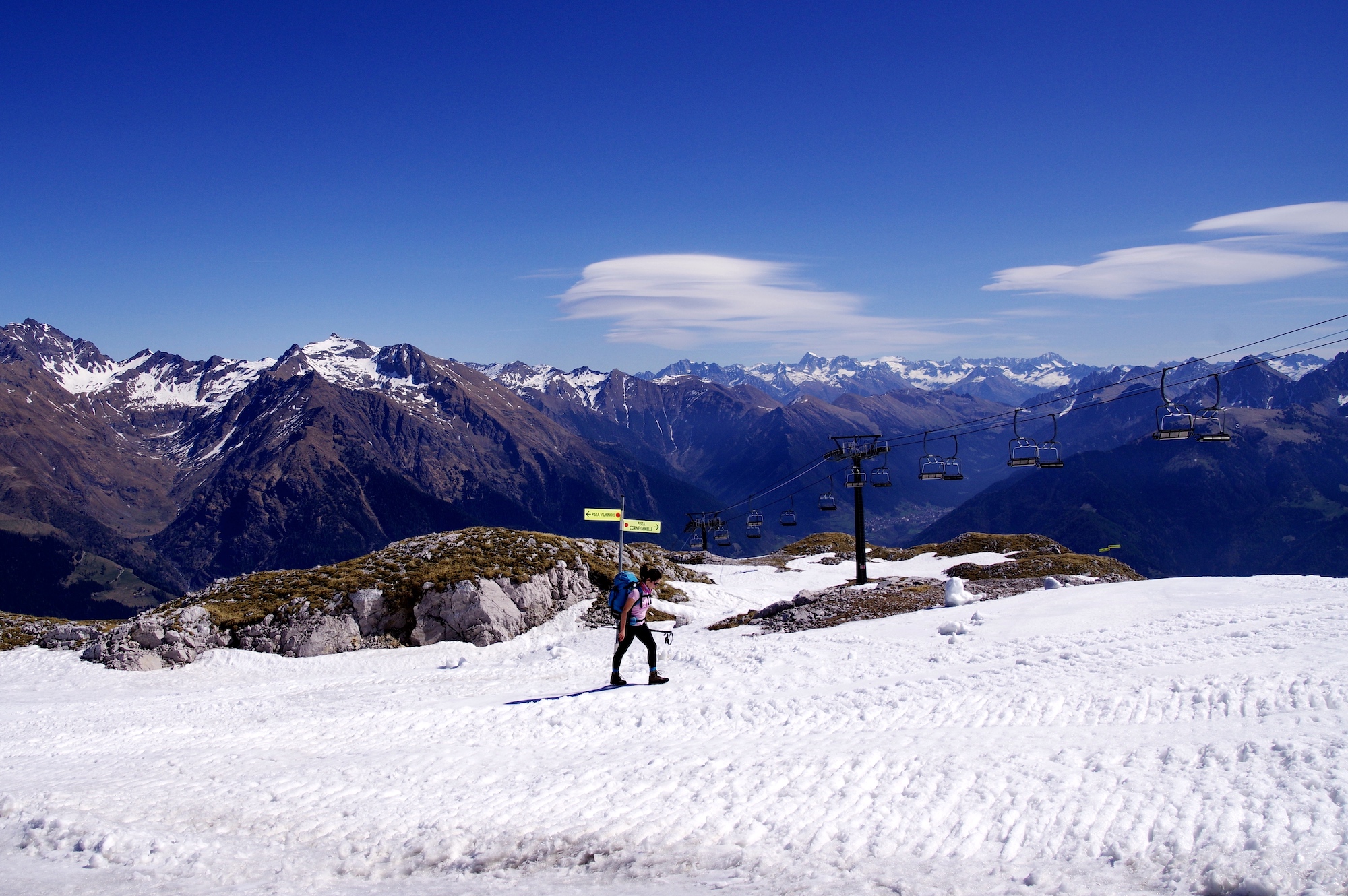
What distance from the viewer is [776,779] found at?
35.1 ft

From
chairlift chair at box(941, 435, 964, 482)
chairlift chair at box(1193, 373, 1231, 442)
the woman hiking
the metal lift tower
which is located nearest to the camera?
the woman hiking

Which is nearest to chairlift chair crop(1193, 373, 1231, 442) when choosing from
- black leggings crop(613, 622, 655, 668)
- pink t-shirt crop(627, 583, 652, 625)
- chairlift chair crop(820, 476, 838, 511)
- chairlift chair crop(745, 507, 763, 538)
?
pink t-shirt crop(627, 583, 652, 625)

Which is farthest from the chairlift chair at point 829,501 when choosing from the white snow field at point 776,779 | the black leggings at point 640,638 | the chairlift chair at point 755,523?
the black leggings at point 640,638

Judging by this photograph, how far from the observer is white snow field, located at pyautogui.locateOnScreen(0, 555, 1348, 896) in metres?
8.29

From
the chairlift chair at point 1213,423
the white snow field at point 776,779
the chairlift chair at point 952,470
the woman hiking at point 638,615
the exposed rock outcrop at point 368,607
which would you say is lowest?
the exposed rock outcrop at point 368,607

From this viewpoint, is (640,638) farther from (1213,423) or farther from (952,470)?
(952,470)

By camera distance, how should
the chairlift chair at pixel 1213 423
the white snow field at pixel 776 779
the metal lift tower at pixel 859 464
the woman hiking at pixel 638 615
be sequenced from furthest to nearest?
the metal lift tower at pixel 859 464, the chairlift chair at pixel 1213 423, the woman hiking at pixel 638 615, the white snow field at pixel 776 779

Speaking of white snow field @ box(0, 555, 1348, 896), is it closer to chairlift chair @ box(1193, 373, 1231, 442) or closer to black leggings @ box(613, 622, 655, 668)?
black leggings @ box(613, 622, 655, 668)

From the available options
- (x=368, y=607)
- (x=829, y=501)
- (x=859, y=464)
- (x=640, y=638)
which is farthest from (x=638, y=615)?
(x=829, y=501)

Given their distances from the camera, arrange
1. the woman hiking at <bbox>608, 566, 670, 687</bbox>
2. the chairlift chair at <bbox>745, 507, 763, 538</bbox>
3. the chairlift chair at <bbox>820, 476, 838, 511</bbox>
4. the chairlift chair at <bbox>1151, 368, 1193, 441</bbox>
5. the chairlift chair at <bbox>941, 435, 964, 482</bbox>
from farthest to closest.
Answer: the chairlift chair at <bbox>745, 507, 763, 538</bbox> → the chairlift chair at <bbox>820, 476, 838, 511</bbox> → the chairlift chair at <bbox>941, 435, 964, 482</bbox> → the chairlift chair at <bbox>1151, 368, 1193, 441</bbox> → the woman hiking at <bbox>608, 566, 670, 687</bbox>

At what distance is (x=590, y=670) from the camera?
2097 centimetres

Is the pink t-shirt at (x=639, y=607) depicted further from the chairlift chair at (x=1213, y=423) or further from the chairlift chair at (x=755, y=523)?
the chairlift chair at (x=755, y=523)

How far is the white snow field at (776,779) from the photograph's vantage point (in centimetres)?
829

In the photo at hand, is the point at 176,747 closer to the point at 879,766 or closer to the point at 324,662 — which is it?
the point at 879,766
